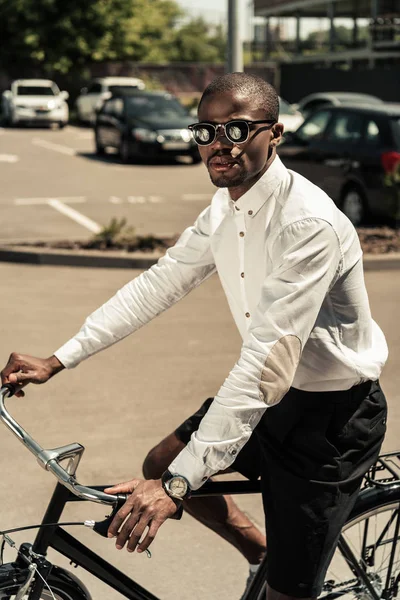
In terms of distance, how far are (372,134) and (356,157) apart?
0.33 meters

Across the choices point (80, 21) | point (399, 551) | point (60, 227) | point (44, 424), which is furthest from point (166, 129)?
point (80, 21)

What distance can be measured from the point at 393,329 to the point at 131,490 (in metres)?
5.57

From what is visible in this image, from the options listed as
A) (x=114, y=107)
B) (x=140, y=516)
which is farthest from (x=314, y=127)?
(x=140, y=516)

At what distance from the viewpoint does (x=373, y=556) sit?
2959 mm

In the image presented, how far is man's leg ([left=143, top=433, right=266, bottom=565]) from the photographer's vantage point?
9.39 ft

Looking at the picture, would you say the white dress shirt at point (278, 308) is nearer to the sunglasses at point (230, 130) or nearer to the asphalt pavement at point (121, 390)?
the sunglasses at point (230, 130)

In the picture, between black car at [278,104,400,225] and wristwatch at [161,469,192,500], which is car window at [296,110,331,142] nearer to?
black car at [278,104,400,225]

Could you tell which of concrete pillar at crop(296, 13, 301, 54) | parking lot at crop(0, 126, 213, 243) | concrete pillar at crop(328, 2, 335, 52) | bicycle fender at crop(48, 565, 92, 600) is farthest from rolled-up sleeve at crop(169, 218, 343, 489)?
concrete pillar at crop(296, 13, 301, 54)

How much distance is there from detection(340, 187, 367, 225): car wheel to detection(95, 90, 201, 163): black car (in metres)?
8.36

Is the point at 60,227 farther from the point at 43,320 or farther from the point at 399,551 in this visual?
the point at 399,551

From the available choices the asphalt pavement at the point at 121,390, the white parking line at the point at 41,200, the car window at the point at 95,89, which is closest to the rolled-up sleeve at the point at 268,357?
the asphalt pavement at the point at 121,390

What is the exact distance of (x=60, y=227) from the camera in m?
12.8

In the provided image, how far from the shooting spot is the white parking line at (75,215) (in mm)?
12856

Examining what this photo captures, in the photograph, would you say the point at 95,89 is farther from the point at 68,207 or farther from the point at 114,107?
the point at 68,207
